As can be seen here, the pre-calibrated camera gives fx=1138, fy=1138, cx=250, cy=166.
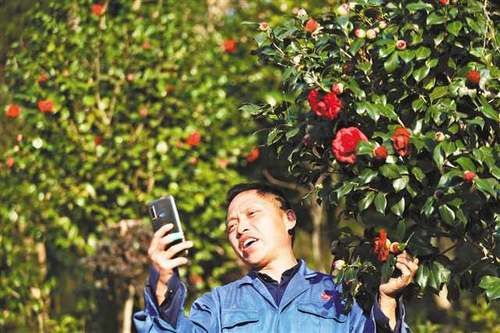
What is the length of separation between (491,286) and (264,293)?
0.74m

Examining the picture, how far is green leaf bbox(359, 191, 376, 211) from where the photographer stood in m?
3.38

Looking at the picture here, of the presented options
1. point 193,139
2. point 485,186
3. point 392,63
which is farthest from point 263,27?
point 193,139

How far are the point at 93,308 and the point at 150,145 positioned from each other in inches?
47.6

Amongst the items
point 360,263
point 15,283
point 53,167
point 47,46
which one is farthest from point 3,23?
point 360,263

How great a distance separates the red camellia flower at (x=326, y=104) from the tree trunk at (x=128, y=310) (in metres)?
4.21

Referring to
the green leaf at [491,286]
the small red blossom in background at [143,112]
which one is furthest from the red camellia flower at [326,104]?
the small red blossom in background at [143,112]

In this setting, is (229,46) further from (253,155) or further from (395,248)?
(395,248)

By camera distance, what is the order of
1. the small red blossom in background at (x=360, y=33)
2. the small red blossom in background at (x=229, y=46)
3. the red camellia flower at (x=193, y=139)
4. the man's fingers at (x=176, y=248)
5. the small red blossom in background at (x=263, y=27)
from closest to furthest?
the man's fingers at (x=176, y=248), the small red blossom in background at (x=360, y=33), the small red blossom in background at (x=263, y=27), the red camellia flower at (x=193, y=139), the small red blossom in background at (x=229, y=46)

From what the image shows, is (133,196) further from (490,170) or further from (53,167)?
(490,170)

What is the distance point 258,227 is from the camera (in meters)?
3.71

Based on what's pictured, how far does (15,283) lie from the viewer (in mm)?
7266

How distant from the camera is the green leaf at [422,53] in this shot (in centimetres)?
339

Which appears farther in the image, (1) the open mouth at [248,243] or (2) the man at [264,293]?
(1) the open mouth at [248,243]

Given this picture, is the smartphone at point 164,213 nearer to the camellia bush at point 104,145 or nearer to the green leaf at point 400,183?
the green leaf at point 400,183
